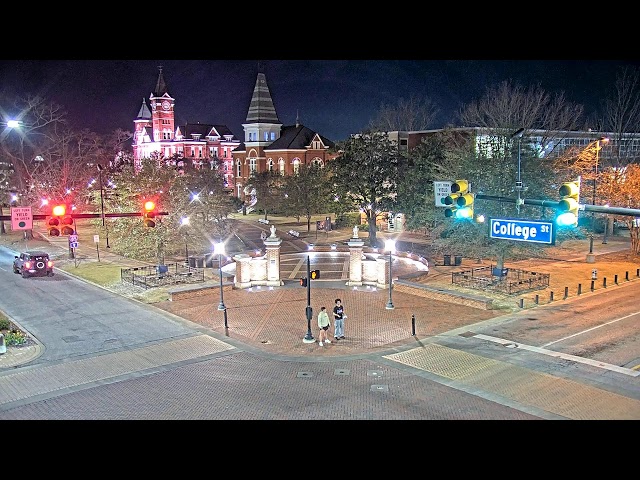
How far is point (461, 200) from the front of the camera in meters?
12.2

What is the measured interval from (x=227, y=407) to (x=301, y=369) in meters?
3.68

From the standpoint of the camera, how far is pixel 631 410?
574 inches

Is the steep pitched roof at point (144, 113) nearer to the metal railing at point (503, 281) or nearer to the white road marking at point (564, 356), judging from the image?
the metal railing at point (503, 281)

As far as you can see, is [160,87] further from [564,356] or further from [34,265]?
[564,356]

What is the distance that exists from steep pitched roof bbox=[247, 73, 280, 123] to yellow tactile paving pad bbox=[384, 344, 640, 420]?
85.8 meters

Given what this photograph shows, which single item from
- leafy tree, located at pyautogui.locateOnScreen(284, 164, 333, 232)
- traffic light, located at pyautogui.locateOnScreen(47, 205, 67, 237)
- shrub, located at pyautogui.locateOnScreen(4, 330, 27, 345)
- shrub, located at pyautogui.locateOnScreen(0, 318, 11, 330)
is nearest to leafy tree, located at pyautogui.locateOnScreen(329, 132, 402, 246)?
leafy tree, located at pyautogui.locateOnScreen(284, 164, 333, 232)

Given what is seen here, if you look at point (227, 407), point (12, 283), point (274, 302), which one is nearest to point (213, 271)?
point (274, 302)

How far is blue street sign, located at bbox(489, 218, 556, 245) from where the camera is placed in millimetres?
12359

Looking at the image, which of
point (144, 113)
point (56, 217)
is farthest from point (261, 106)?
point (56, 217)

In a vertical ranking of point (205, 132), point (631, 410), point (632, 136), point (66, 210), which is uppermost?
point (205, 132)

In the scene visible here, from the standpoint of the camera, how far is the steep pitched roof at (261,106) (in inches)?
3969

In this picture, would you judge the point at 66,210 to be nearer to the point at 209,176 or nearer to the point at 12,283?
the point at 12,283

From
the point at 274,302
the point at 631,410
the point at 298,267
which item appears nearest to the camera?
the point at 631,410

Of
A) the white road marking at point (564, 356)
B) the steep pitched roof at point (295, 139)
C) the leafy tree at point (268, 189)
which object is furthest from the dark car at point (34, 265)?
the steep pitched roof at point (295, 139)
